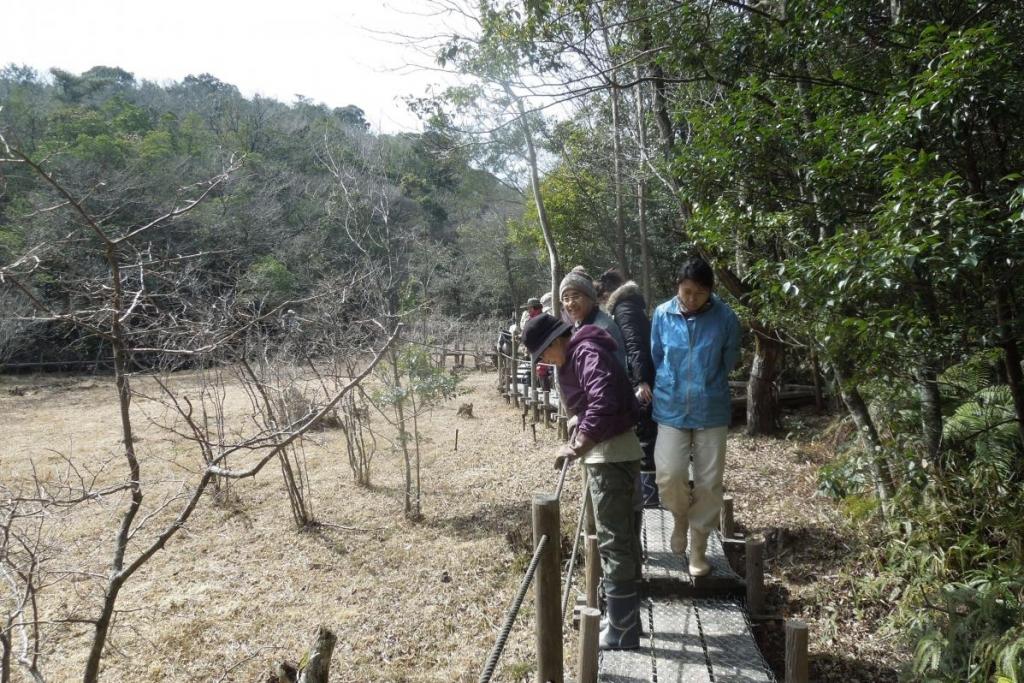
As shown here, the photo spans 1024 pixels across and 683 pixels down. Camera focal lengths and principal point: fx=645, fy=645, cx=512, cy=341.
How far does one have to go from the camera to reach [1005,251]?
8.83ft

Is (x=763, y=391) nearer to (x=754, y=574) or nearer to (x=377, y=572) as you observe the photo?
(x=754, y=574)

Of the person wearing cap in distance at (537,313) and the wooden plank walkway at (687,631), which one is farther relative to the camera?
the person wearing cap in distance at (537,313)

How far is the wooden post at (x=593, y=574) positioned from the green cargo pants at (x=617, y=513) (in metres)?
0.50

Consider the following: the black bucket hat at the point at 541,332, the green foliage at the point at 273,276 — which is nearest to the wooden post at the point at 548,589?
the black bucket hat at the point at 541,332

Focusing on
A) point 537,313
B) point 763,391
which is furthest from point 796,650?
point 763,391

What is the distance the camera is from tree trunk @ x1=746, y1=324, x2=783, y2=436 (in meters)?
7.92

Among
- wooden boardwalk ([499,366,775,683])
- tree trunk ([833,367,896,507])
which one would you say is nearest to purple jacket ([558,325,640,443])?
wooden boardwalk ([499,366,775,683])

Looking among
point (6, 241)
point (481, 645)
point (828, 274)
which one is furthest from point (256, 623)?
point (6, 241)

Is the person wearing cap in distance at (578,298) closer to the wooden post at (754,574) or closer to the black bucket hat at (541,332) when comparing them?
the black bucket hat at (541,332)

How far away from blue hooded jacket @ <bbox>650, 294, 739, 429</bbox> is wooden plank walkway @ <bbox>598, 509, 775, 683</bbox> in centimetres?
91

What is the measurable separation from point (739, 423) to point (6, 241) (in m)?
13.3

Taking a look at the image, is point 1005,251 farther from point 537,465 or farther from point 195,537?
point 195,537

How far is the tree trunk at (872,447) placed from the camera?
4.23 m

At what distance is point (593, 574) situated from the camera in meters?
3.22
